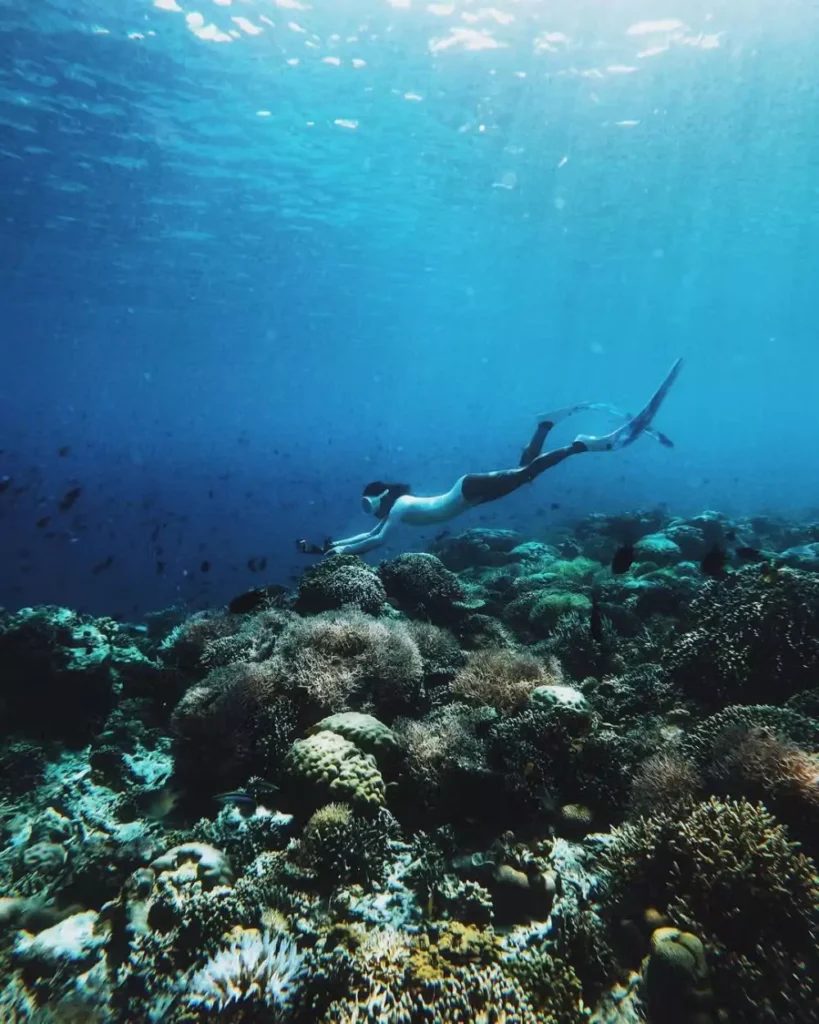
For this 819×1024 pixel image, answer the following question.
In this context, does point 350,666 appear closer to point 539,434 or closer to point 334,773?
point 334,773

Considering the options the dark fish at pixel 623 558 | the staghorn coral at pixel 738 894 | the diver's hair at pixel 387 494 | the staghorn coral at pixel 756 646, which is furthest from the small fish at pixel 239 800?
the diver's hair at pixel 387 494

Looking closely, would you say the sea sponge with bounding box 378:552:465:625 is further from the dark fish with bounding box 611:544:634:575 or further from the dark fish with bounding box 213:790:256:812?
the dark fish with bounding box 213:790:256:812

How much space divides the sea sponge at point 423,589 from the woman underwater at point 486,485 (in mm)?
714

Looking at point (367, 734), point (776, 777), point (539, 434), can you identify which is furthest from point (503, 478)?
point (776, 777)

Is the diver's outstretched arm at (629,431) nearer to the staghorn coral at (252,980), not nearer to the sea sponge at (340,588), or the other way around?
the sea sponge at (340,588)

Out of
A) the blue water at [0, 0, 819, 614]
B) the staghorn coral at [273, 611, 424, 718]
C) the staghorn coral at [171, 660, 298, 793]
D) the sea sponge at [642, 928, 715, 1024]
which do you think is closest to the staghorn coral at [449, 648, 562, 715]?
the staghorn coral at [273, 611, 424, 718]

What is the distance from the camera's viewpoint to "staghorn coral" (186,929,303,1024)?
3.64 meters

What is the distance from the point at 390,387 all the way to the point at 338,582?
143m

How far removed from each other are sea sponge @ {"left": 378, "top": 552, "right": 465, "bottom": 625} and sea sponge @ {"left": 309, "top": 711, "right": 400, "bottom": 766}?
3917mm

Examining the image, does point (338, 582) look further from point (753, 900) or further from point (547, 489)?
point (547, 489)

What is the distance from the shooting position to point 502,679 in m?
6.73

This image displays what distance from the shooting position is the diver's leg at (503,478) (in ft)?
30.7

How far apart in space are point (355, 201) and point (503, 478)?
1085 inches

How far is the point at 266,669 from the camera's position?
265 inches
